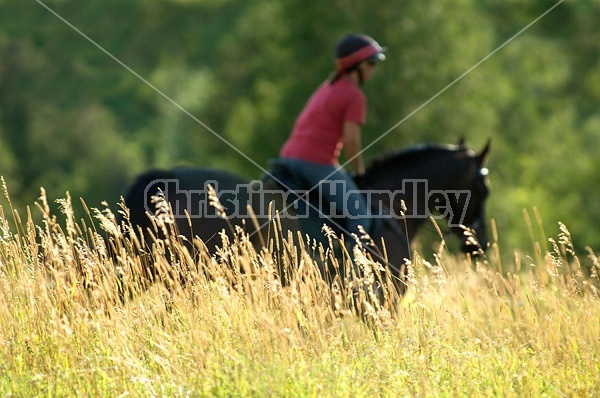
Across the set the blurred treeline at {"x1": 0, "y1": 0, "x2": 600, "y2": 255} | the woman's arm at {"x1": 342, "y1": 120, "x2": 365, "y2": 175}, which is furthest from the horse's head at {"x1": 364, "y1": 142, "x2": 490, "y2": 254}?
the blurred treeline at {"x1": 0, "y1": 0, "x2": 600, "y2": 255}

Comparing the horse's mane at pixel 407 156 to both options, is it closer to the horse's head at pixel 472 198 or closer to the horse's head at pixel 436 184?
the horse's head at pixel 436 184

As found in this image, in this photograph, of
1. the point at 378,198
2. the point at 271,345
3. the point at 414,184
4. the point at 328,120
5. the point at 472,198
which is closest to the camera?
the point at 271,345

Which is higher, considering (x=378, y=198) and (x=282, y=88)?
(x=282, y=88)

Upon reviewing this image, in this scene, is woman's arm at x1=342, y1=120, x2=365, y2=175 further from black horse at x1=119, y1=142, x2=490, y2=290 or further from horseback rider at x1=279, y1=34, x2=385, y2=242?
black horse at x1=119, y1=142, x2=490, y2=290

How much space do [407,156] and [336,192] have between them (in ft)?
4.13

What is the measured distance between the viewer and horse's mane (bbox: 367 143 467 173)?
26.5ft

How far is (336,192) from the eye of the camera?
7.29 meters

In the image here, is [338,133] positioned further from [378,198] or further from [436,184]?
[436,184]

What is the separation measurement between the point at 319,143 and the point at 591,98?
116ft

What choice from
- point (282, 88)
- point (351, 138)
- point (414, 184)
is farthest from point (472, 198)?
point (282, 88)

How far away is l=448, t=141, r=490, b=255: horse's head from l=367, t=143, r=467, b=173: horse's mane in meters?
0.20

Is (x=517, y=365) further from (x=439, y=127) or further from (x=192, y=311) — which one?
(x=439, y=127)

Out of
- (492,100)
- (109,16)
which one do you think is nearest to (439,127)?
(492,100)

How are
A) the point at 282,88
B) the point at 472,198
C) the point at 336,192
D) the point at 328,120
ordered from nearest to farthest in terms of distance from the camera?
the point at 336,192 < the point at 328,120 < the point at 472,198 < the point at 282,88
